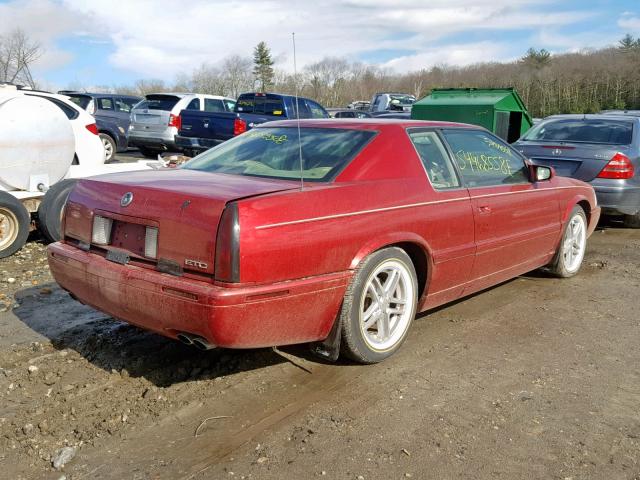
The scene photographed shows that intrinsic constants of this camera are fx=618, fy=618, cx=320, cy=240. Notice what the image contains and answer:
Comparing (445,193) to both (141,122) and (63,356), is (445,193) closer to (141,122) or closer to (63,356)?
(63,356)

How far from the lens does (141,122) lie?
1523 cm

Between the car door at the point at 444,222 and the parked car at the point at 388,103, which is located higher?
the parked car at the point at 388,103

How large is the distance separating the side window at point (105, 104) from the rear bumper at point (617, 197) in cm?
1380

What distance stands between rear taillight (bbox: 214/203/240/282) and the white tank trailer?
414 cm

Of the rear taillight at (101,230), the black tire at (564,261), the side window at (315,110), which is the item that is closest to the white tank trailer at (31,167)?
the rear taillight at (101,230)

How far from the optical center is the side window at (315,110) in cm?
1428

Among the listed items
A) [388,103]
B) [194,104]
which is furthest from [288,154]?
[388,103]

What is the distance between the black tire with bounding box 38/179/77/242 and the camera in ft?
21.2

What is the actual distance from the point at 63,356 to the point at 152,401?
928 mm

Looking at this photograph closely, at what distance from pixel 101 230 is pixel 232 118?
10150mm

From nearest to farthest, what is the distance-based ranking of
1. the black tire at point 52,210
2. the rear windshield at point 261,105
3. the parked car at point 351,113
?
the black tire at point 52,210 < the rear windshield at point 261,105 < the parked car at point 351,113

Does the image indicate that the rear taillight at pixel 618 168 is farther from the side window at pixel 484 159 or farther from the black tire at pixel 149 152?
the black tire at pixel 149 152

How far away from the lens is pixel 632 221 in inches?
339

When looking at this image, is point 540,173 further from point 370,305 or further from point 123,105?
point 123,105
